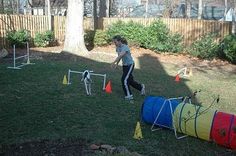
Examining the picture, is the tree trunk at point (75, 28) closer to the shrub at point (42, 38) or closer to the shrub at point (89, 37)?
the shrub at point (42, 38)

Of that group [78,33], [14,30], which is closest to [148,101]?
[78,33]

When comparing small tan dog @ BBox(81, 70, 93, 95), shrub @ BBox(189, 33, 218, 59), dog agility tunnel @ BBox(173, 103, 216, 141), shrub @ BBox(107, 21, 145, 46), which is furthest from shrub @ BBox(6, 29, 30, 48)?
dog agility tunnel @ BBox(173, 103, 216, 141)

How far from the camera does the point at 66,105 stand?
9.23 m

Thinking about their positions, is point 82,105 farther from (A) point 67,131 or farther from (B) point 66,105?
(A) point 67,131

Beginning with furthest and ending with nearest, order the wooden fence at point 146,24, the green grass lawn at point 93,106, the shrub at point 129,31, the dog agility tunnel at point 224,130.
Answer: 1. the shrub at point 129,31
2. the wooden fence at point 146,24
3. the green grass lawn at point 93,106
4. the dog agility tunnel at point 224,130

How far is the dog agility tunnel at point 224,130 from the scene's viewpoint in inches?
266

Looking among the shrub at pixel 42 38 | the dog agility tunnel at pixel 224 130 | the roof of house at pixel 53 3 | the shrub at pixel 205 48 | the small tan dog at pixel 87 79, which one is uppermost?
the roof of house at pixel 53 3

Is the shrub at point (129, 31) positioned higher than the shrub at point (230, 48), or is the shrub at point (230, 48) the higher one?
the shrub at point (129, 31)

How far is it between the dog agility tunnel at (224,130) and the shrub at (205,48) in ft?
40.0

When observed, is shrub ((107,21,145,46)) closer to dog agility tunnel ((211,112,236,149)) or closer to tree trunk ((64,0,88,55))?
tree trunk ((64,0,88,55))

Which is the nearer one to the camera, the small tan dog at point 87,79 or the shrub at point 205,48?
the small tan dog at point 87,79

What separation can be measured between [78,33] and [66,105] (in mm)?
9585

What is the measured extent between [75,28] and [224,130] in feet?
41.3

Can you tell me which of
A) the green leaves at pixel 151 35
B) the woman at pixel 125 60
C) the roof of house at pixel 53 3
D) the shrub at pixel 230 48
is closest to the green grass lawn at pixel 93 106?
the woman at pixel 125 60
